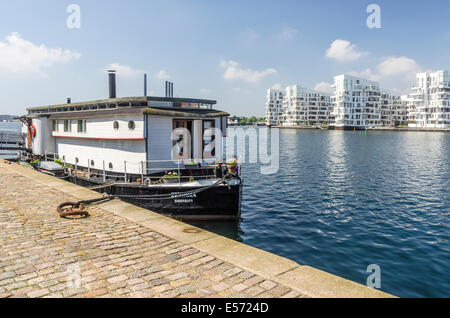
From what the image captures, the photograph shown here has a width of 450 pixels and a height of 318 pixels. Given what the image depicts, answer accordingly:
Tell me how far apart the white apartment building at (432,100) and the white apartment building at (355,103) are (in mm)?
18163

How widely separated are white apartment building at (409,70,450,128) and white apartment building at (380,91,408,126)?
59.4 feet

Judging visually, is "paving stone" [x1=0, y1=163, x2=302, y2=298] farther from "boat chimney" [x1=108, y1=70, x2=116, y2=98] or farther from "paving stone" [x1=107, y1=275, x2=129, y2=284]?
"boat chimney" [x1=108, y1=70, x2=116, y2=98]

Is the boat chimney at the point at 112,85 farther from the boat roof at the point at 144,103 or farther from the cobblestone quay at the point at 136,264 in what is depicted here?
the cobblestone quay at the point at 136,264

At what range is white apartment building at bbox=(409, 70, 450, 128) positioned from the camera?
5714 inches

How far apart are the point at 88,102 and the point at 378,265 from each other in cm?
1845

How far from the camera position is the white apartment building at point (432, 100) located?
145 metres

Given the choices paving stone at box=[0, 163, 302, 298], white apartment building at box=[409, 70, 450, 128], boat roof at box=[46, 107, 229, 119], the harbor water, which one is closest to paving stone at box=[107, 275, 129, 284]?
paving stone at box=[0, 163, 302, 298]

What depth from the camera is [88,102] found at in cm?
2052

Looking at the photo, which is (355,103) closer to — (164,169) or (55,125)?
(55,125)

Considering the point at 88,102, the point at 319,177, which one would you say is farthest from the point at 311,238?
the point at 319,177

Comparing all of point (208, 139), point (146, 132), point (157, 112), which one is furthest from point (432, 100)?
point (146, 132)

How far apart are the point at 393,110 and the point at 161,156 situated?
195m
